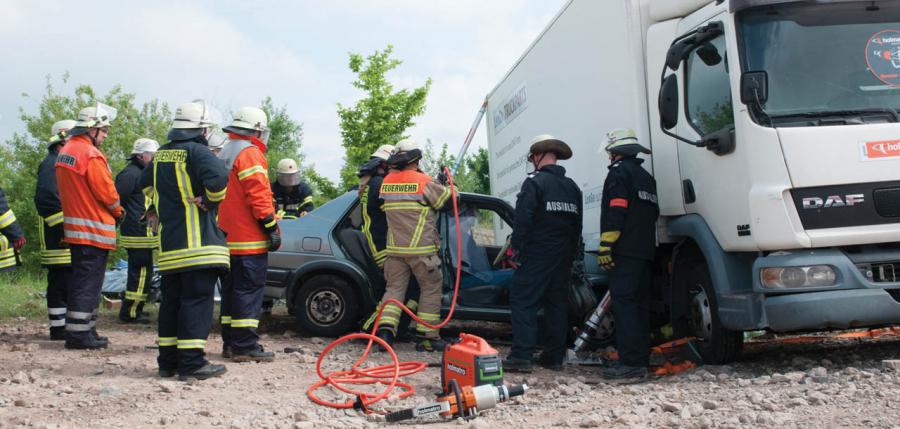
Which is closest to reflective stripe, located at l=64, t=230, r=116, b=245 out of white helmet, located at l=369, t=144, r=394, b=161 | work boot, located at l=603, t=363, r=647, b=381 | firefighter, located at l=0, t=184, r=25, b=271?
firefighter, located at l=0, t=184, r=25, b=271

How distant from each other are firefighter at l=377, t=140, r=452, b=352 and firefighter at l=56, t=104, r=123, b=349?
2.28 metres

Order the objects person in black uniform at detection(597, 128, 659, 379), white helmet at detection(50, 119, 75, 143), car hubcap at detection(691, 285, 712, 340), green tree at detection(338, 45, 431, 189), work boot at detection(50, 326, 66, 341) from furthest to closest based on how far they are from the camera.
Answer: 1. green tree at detection(338, 45, 431, 189)
2. white helmet at detection(50, 119, 75, 143)
3. work boot at detection(50, 326, 66, 341)
4. person in black uniform at detection(597, 128, 659, 379)
5. car hubcap at detection(691, 285, 712, 340)

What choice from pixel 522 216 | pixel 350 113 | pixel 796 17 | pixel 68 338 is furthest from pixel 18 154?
pixel 796 17

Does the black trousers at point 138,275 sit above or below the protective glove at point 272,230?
below

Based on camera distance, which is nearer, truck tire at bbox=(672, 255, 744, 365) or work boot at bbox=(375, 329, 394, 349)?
truck tire at bbox=(672, 255, 744, 365)

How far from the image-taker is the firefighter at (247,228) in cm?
584

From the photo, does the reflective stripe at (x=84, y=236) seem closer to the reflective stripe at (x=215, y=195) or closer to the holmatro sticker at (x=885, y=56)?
the reflective stripe at (x=215, y=195)

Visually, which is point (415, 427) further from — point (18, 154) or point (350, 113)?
point (18, 154)

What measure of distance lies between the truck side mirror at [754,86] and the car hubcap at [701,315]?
1.49 meters

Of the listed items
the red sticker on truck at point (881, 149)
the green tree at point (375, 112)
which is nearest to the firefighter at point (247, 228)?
the red sticker on truck at point (881, 149)

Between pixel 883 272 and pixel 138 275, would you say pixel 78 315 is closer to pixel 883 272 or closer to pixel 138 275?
pixel 138 275

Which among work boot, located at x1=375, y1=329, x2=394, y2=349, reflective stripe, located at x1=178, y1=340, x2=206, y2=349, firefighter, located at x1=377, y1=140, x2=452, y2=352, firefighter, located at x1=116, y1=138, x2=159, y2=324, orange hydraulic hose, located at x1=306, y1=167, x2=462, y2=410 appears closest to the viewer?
orange hydraulic hose, located at x1=306, y1=167, x2=462, y2=410

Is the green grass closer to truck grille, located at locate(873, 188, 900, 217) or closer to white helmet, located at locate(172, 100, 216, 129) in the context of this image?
white helmet, located at locate(172, 100, 216, 129)

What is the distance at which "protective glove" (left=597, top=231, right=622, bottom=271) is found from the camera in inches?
227
